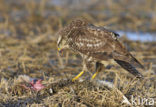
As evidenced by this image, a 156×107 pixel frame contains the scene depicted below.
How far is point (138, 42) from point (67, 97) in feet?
14.8

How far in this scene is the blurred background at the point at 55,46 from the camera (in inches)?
173

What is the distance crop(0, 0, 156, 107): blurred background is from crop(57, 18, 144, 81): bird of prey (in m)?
0.34

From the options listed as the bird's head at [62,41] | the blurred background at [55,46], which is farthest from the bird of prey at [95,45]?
the blurred background at [55,46]

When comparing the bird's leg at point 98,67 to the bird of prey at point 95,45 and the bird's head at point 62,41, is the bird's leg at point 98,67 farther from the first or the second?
the bird's head at point 62,41

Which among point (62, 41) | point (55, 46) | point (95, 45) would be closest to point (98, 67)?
point (95, 45)

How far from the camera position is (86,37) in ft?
16.1

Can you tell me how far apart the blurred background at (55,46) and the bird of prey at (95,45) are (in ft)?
1.11

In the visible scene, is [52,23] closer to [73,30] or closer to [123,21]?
[123,21]

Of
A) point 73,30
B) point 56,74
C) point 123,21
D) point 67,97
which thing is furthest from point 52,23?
point 67,97

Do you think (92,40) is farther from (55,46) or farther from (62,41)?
(55,46)

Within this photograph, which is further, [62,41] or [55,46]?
[55,46]

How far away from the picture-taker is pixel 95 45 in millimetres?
4871

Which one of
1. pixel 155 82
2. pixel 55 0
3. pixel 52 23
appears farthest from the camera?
pixel 55 0

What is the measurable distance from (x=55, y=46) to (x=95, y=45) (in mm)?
3019
